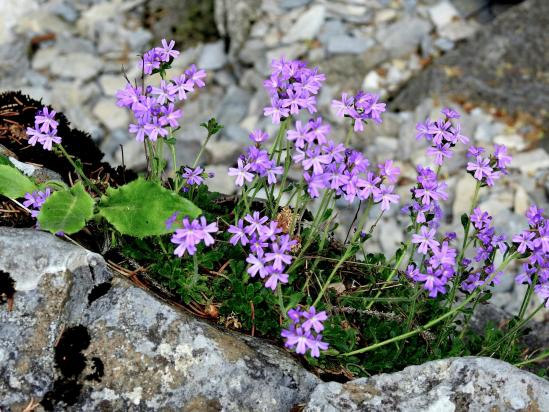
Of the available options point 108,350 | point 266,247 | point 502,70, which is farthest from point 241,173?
point 502,70

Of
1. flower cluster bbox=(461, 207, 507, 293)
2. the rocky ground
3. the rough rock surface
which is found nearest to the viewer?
flower cluster bbox=(461, 207, 507, 293)

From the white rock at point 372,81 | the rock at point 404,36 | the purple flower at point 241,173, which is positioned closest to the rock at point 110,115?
the white rock at point 372,81

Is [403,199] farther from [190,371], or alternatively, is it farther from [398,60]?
[190,371]

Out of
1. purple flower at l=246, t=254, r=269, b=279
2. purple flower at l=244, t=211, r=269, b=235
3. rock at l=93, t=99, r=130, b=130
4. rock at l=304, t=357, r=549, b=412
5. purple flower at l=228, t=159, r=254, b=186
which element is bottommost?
rock at l=93, t=99, r=130, b=130

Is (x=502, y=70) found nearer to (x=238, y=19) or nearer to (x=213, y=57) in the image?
(x=238, y=19)

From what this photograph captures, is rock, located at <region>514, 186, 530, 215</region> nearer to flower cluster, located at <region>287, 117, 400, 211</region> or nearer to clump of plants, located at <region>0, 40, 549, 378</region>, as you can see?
clump of plants, located at <region>0, 40, 549, 378</region>

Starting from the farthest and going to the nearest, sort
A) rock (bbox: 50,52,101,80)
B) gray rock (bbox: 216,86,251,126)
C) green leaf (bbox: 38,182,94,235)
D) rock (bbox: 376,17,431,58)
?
rock (bbox: 50,52,101,80) → gray rock (bbox: 216,86,251,126) → rock (bbox: 376,17,431,58) → green leaf (bbox: 38,182,94,235)

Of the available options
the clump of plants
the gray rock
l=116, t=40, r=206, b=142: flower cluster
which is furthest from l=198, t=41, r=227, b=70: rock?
l=116, t=40, r=206, b=142: flower cluster

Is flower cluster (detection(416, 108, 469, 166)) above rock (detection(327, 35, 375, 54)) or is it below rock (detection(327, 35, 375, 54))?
above
